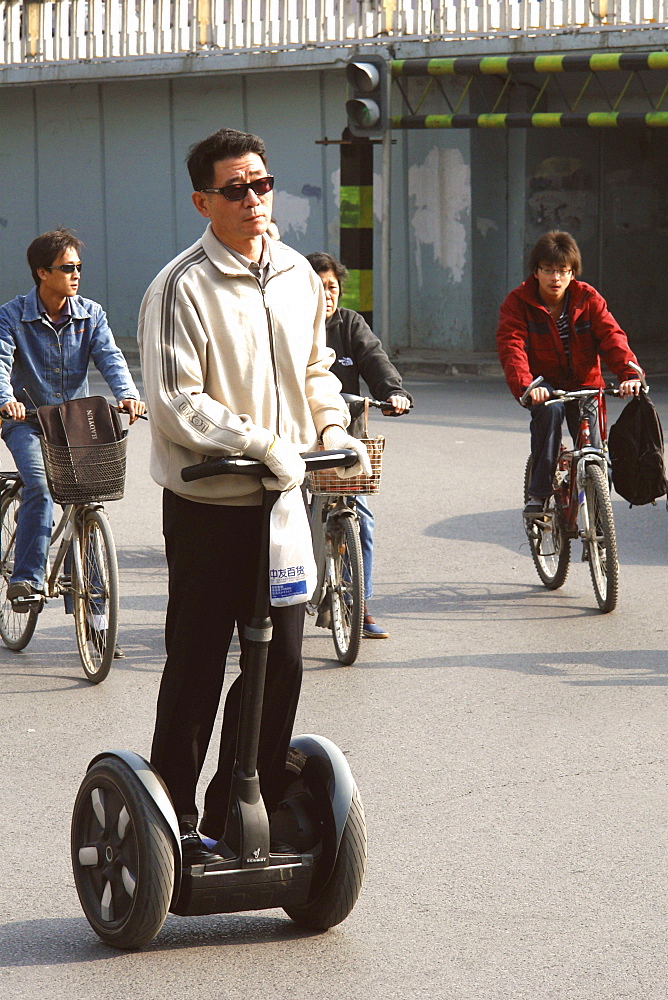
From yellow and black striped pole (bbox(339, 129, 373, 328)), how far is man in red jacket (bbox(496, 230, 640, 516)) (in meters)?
10.6

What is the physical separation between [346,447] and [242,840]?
3.23 feet

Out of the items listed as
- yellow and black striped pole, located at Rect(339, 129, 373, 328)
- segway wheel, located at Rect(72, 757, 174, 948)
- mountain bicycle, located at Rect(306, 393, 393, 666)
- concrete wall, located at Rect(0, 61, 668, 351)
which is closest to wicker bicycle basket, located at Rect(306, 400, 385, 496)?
mountain bicycle, located at Rect(306, 393, 393, 666)

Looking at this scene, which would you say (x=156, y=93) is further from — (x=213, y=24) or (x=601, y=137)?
(x=601, y=137)

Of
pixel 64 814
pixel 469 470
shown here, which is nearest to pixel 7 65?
pixel 469 470

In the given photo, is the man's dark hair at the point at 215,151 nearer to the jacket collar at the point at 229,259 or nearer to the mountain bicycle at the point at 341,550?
the jacket collar at the point at 229,259

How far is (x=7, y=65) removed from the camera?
2506 centimetres

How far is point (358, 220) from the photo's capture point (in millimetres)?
18859

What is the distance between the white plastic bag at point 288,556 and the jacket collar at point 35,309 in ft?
11.3

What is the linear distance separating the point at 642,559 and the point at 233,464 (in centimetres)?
584

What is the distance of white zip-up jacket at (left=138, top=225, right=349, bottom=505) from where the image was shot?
353 centimetres

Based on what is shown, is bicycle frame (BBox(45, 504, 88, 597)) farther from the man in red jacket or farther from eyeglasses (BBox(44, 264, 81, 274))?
the man in red jacket

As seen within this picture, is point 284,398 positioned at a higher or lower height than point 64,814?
higher

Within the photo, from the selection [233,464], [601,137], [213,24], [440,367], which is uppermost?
[213,24]

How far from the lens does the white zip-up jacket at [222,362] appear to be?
3529 mm
